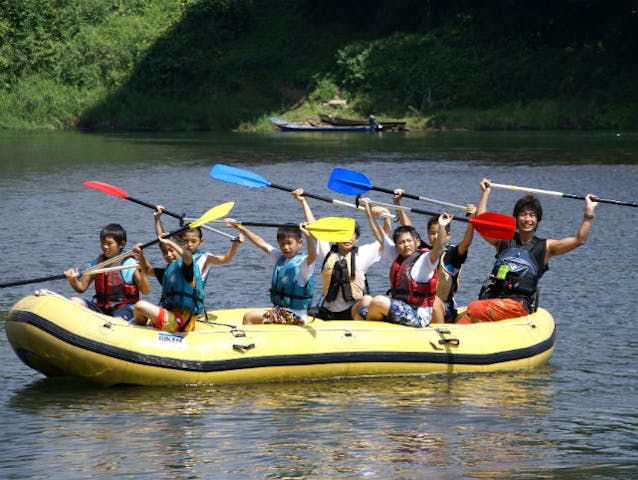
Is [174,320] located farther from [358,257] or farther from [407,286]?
[407,286]

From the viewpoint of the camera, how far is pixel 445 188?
19.2 metres

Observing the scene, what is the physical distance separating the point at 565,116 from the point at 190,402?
25120 mm

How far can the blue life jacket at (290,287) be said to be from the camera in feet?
26.5

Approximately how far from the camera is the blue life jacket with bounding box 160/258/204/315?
25.7ft

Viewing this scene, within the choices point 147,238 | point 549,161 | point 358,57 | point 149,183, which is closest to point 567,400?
point 147,238

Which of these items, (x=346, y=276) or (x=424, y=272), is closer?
(x=424, y=272)

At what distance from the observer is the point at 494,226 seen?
8.26 m

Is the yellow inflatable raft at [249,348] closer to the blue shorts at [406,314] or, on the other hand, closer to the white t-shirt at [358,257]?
the blue shorts at [406,314]

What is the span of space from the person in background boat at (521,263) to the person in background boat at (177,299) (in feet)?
6.45

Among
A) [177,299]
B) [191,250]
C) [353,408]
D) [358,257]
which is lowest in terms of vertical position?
[353,408]

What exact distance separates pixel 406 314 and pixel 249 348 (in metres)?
1.11

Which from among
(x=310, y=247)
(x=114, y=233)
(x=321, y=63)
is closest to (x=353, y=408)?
(x=310, y=247)

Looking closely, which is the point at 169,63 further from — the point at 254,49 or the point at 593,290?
the point at 593,290

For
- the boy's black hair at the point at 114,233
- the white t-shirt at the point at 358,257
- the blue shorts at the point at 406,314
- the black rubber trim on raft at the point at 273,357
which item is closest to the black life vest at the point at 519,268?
the black rubber trim on raft at the point at 273,357
